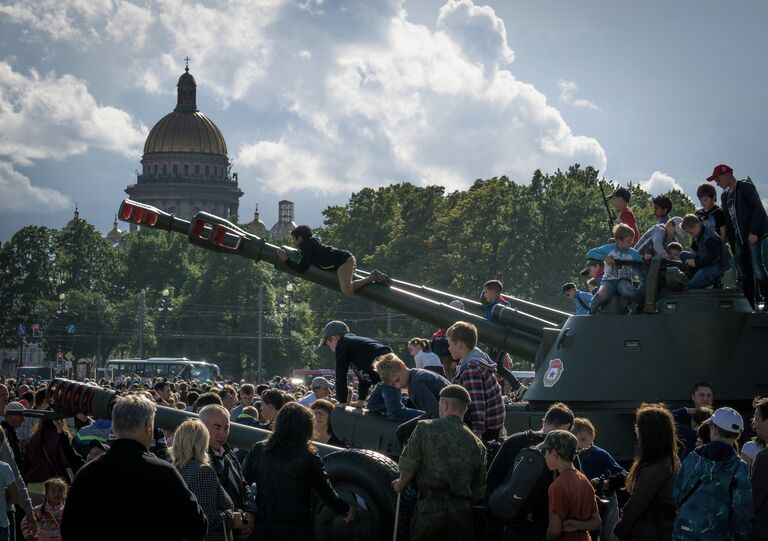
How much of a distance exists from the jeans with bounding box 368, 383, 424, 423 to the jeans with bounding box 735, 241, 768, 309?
3.40 metres

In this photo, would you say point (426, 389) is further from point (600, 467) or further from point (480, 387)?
point (600, 467)

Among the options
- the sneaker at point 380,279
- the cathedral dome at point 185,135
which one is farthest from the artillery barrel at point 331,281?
the cathedral dome at point 185,135

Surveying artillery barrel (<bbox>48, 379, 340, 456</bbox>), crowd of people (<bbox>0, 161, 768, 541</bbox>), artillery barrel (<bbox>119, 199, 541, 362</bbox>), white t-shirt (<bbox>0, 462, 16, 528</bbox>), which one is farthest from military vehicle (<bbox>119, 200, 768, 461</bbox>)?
white t-shirt (<bbox>0, 462, 16, 528</bbox>)

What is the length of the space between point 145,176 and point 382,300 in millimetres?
158329

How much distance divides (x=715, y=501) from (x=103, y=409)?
17.7 feet

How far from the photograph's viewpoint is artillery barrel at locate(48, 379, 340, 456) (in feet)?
35.0

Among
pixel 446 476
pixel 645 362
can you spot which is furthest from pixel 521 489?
pixel 645 362

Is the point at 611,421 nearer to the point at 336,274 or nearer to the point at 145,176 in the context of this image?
the point at 336,274

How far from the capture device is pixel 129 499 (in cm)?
644

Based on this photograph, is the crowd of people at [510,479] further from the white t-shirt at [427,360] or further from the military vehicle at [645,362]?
the white t-shirt at [427,360]

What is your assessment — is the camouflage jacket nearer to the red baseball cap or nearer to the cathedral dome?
the red baseball cap

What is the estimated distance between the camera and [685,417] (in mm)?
10906

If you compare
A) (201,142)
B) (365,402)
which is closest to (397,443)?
(365,402)

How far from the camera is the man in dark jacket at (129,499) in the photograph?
6.43m
